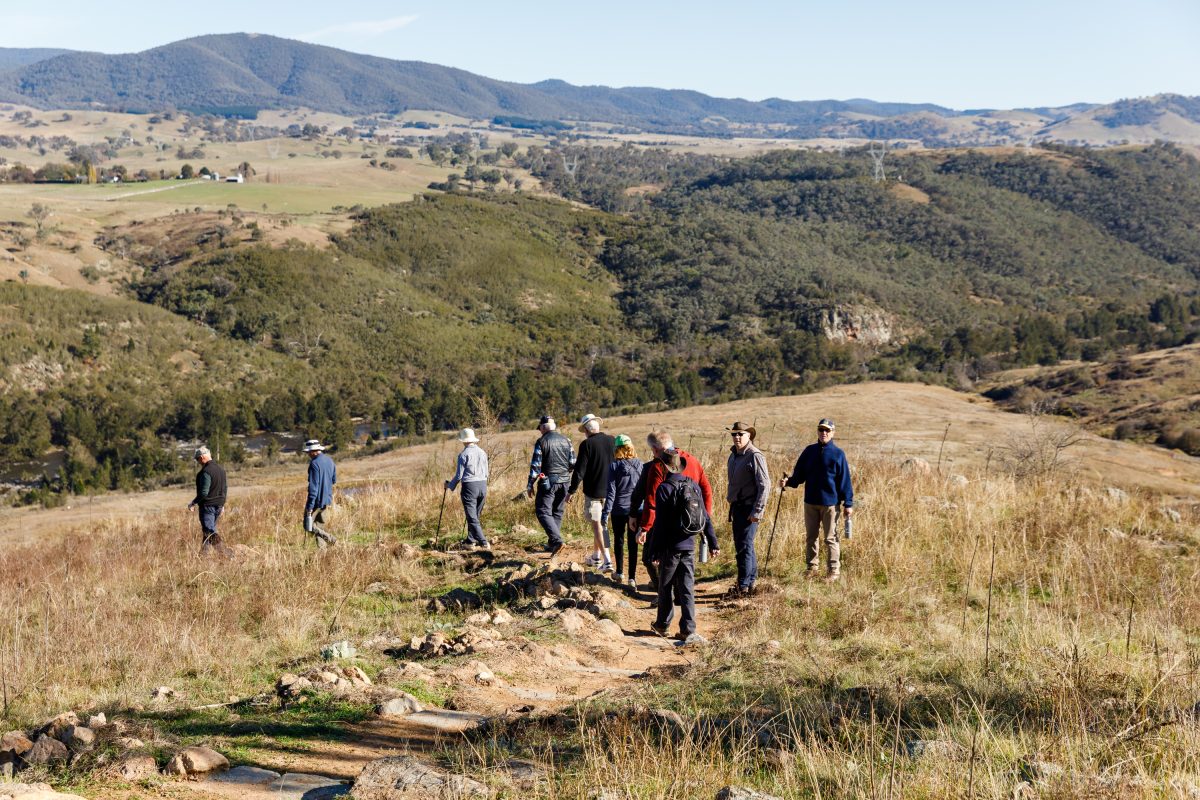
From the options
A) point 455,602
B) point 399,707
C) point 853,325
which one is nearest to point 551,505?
point 455,602

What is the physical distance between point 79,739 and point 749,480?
5.50 m

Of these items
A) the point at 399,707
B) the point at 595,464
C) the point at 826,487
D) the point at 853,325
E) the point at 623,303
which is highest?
the point at 826,487

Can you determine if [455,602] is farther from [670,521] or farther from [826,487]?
[826,487]

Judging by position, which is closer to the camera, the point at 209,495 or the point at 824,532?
the point at 824,532

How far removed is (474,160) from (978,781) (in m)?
164

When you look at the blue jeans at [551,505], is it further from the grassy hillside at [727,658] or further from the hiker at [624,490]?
the hiker at [624,490]

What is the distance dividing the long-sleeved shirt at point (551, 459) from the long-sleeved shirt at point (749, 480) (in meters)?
2.09

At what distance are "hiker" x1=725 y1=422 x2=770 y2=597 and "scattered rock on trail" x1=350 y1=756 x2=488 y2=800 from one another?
4572 millimetres

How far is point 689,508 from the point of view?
7023 mm

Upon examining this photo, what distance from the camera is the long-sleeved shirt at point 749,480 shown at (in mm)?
8203

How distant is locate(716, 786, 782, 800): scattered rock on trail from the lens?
375 centimetres

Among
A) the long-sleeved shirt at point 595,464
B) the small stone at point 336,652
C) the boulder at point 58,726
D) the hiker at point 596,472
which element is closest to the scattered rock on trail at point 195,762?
the boulder at point 58,726

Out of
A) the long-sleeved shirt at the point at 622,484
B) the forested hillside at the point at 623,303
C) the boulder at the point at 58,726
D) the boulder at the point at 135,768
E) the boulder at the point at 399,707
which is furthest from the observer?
the forested hillside at the point at 623,303

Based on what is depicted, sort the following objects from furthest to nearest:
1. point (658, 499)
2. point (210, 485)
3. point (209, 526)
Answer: point (209, 526)
point (210, 485)
point (658, 499)
